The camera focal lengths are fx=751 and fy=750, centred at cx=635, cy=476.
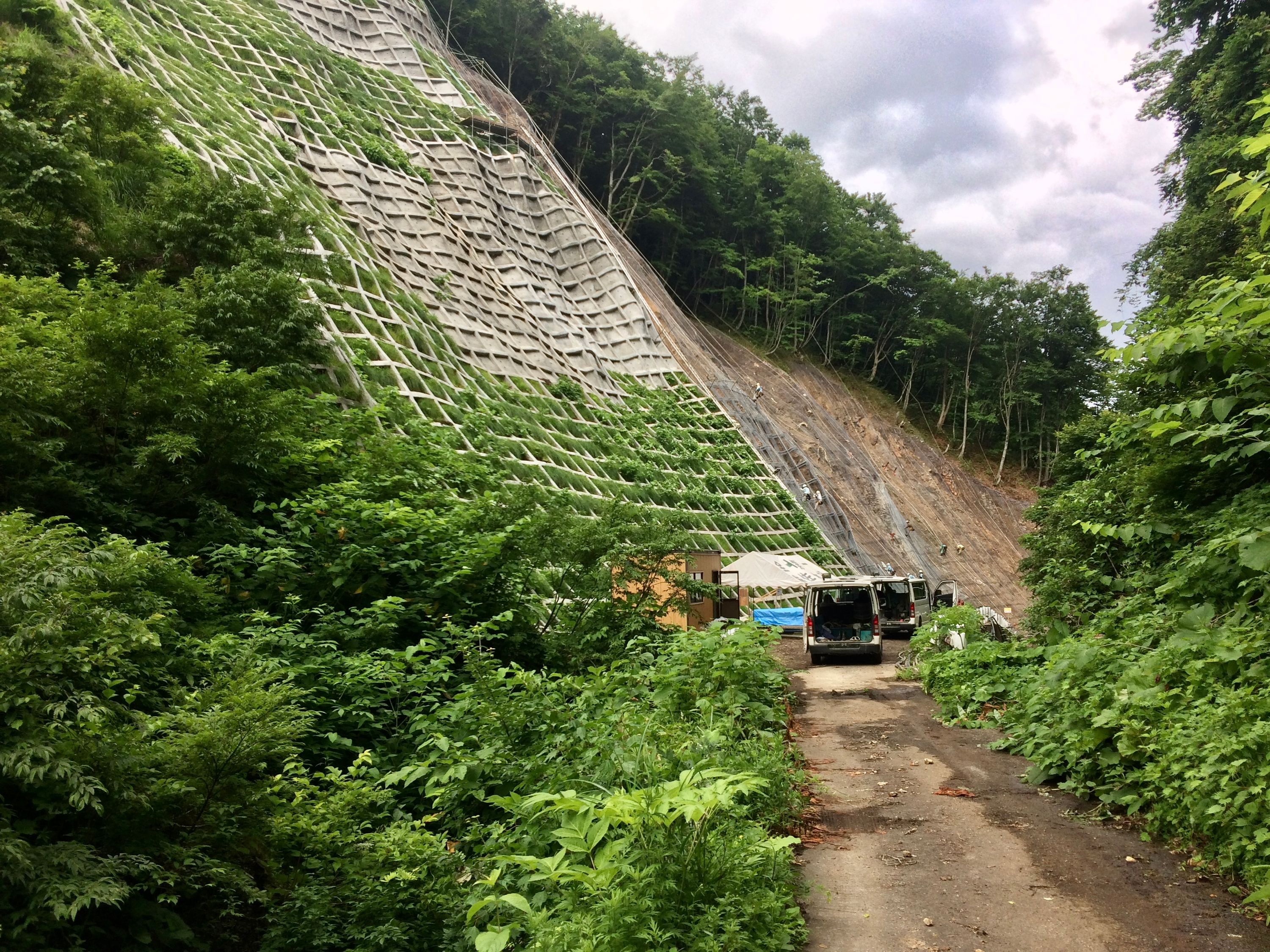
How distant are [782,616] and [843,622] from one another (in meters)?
6.29

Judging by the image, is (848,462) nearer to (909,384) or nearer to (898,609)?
(898,609)

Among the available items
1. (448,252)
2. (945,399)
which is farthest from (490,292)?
(945,399)

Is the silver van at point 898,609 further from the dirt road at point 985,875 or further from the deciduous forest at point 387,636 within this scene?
the dirt road at point 985,875

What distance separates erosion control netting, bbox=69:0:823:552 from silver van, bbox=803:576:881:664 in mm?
5042

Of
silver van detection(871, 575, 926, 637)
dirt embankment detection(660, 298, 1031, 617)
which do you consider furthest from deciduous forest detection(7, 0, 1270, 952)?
dirt embankment detection(660, 298, 1031, 617)

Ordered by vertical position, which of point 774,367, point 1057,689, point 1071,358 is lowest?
point 1057,689

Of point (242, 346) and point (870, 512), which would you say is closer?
point (242, 346)

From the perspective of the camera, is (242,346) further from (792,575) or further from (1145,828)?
(792,575)

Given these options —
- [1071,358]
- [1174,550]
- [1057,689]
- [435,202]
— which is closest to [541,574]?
[1057,689]

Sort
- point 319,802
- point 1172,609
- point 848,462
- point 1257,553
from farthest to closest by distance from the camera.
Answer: point 848,462, point 1172,609, point 319,802, point 1257,553

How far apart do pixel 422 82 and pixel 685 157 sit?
57.6ft

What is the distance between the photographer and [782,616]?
2156cm

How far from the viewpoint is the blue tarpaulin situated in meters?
21.2

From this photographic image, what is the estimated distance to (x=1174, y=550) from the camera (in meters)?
6.74
